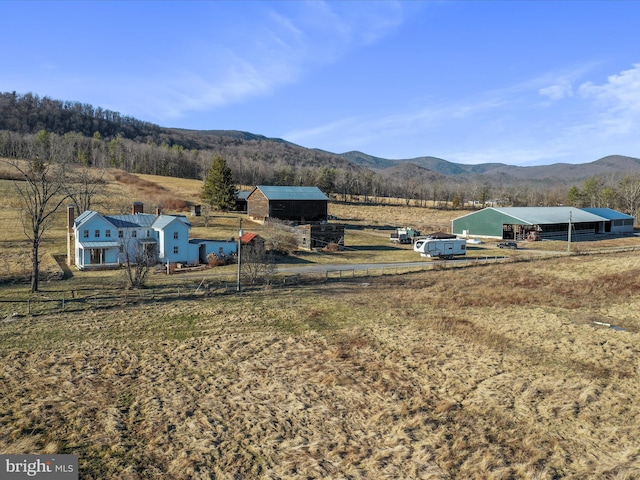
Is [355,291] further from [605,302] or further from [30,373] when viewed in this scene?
[30,373]

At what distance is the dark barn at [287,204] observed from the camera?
2918 inches

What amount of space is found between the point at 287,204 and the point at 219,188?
17.5 m

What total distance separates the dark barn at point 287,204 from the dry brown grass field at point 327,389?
44.3 metres

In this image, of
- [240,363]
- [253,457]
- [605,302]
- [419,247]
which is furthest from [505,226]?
[253,457]

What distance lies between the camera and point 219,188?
85562 millimetres

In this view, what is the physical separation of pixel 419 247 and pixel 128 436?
4572 cm

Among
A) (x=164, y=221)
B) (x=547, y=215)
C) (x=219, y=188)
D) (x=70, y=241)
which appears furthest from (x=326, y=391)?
(x=219, y=188)

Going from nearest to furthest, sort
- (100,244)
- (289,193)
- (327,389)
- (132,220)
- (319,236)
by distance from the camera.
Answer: (327,389) < (100,244) < (132,220) < (319,236) < (289,193)

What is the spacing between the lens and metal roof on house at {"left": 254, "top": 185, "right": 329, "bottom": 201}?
244ft

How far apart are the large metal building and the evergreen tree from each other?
41.5 m

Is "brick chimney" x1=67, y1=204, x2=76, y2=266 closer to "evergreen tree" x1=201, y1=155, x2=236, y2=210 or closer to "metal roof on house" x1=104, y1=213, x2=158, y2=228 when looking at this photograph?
"metal roof on house" x1=104, y1=213, x2=158, y2=228

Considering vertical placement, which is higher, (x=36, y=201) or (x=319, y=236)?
(x=36, y=201)

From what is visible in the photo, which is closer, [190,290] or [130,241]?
[190,290]

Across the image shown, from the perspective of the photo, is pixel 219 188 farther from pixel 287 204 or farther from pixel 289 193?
pixel 287 204
